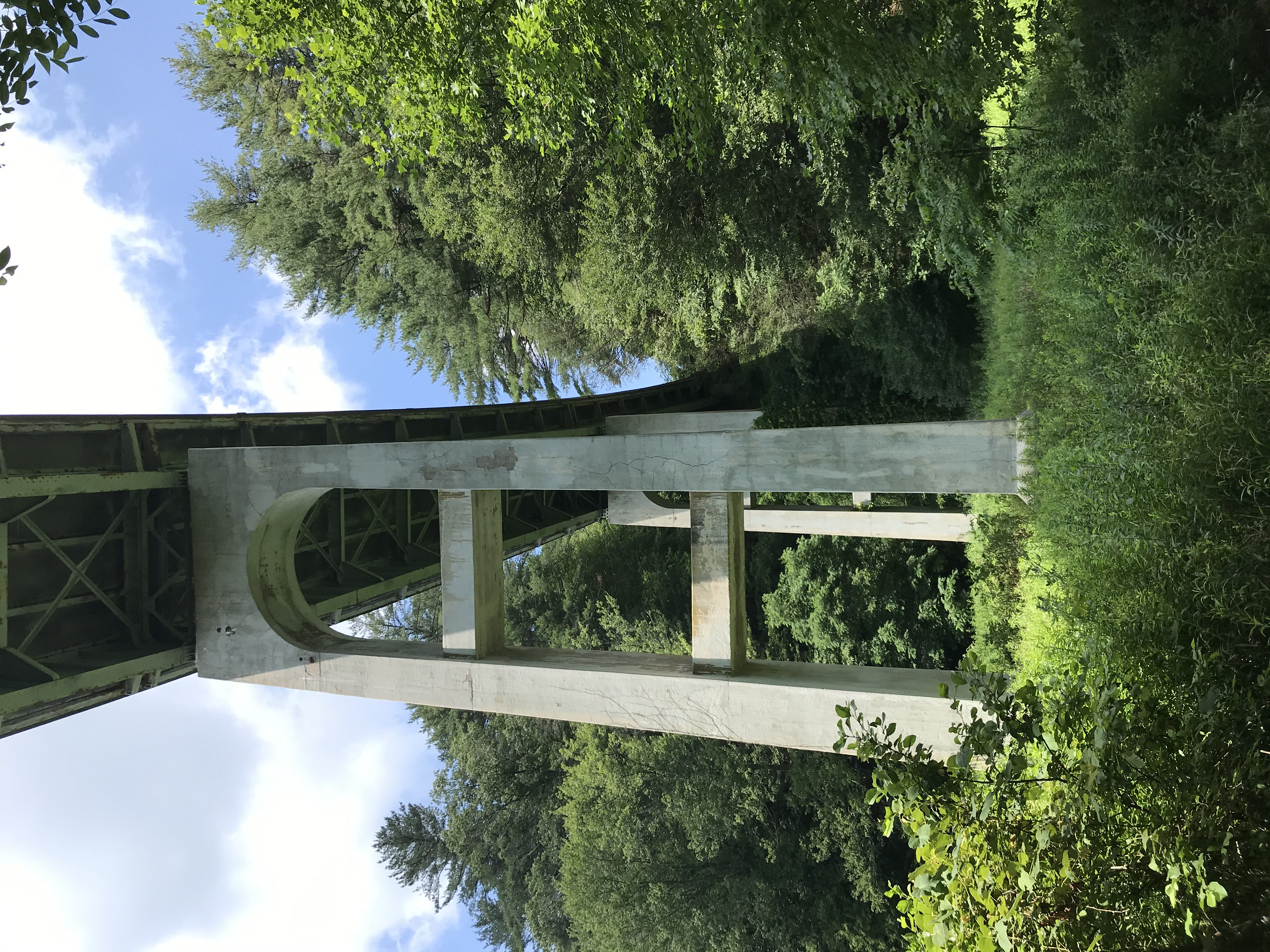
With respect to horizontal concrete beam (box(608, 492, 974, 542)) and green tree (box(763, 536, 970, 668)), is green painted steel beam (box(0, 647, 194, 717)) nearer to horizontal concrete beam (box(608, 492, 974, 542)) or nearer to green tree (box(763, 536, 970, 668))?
horizontal concrete beam (box(608, 492, 974, 542))

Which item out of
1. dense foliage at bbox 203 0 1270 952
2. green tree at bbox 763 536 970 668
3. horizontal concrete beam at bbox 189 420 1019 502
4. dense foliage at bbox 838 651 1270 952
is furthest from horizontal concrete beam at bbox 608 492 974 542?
dense foliage at bbox 838 651 1270 952

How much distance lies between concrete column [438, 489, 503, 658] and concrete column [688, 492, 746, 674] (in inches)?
84.3

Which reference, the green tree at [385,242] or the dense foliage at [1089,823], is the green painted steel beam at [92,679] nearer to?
the dense foliage at [1089,823]

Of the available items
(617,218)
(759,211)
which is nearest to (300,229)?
(617,218)

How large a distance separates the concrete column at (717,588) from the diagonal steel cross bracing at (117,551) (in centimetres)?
519

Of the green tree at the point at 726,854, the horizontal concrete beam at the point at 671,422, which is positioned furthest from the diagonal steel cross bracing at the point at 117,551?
the green tree at the point at 726,854

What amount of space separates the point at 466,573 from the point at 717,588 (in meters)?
2.58

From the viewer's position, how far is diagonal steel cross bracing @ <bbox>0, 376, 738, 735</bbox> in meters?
7.11

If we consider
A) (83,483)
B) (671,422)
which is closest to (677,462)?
(83,483)

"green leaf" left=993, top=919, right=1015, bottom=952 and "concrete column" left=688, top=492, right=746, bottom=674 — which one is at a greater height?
"concrete column" left=688, top=492, right=746, bottom=674

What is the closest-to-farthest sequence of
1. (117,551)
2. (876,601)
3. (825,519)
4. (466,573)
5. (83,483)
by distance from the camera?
(83,483), (466,573), (117,551), (825,519), (876,601)

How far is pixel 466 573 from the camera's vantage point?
25.1 ft

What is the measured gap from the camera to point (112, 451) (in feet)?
26.3

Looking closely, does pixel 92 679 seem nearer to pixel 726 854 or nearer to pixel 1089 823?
pixel 1089 823
